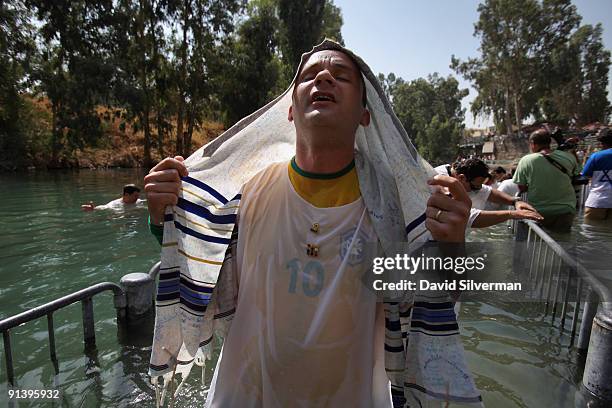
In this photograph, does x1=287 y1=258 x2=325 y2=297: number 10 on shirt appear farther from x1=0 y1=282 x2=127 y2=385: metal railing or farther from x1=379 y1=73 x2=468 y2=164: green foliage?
x1=379 y1=73 x2=468 y2=164: green foliage

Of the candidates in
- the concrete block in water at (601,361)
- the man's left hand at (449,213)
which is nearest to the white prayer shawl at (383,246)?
the man's left hand at (449,213)

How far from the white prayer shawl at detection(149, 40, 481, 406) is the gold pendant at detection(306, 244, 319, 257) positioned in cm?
24

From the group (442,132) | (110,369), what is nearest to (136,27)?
(110,369)

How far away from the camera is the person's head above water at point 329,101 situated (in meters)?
1.40

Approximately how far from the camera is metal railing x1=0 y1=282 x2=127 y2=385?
92.9 inches

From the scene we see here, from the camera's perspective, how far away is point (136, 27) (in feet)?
86.0

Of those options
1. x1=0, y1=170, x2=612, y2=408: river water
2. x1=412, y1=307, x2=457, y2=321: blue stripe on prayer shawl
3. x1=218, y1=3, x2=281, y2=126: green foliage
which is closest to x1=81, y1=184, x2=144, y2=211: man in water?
x1=0, y1=170, x2=612, y2=408: river water

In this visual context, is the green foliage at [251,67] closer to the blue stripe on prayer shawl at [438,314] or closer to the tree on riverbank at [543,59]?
the tree on riverbank at [543,59]

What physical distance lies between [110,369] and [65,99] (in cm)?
2496

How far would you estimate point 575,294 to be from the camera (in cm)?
393

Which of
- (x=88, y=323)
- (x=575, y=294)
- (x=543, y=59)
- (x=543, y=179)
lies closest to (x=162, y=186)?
(x=88, y=323)

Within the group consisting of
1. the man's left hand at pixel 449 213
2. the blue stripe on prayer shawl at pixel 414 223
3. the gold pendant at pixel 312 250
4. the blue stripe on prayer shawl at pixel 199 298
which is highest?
the man's left hand at pixel 449 213

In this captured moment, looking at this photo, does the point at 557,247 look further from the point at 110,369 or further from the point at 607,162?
the point at 110,369

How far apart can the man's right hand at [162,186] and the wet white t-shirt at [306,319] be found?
38 cm
